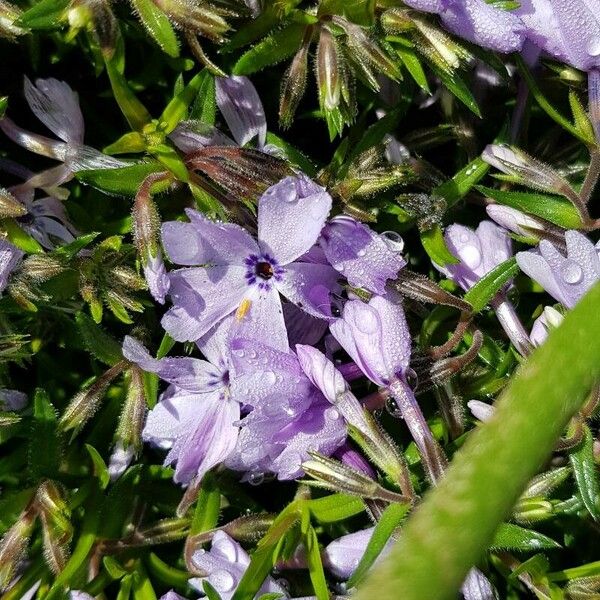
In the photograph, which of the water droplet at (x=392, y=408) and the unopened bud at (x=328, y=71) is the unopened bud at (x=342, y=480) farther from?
the unopened bud at (x=328, y=71)

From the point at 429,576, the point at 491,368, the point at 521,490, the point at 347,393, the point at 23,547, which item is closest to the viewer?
the point at 429,576

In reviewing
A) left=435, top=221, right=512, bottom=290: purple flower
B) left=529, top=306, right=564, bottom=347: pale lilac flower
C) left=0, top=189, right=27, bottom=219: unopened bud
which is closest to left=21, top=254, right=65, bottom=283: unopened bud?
left=0, top=189, right=27, bottom=219: unopened bud

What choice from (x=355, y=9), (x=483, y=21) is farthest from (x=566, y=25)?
(x=355, y=9)

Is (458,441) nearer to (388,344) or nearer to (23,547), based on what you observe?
(388,344)

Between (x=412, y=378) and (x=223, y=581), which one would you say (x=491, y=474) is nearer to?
(x=412, y=378)

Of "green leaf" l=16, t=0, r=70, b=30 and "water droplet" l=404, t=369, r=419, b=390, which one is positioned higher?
"green leaf" l=16, t=0, r=70, b=30

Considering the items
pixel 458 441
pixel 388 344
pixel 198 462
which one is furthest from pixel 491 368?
pixel 198 462

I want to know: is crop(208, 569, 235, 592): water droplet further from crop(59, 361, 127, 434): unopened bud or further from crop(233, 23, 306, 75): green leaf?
crop(233, 23, 306, 75): green leaf

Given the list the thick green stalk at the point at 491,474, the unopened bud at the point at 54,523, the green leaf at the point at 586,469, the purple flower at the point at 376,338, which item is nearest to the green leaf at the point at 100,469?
the unopened bud at the point at 54,523
